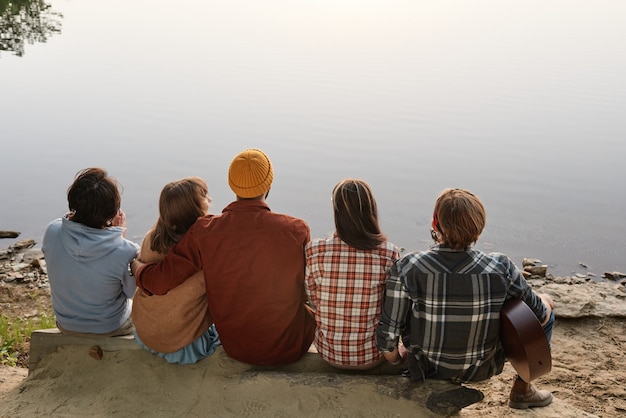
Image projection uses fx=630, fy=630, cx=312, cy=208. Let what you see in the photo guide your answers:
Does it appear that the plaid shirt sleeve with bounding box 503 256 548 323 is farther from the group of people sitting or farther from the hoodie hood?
the hoodie hood

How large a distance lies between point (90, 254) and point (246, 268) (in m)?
0.81

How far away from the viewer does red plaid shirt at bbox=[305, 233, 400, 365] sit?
9.34ft

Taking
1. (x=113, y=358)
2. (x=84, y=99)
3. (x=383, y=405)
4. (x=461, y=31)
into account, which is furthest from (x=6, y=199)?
(x=461, y=31)

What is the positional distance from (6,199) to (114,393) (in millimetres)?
5297

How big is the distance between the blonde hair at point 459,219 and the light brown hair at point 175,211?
1151mm

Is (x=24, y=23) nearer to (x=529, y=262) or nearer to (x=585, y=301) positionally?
(x=529, y=262)

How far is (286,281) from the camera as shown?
296cm

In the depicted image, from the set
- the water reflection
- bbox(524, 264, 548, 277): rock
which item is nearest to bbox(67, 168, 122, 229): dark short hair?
bbox(524, 264, 548, 277): rock

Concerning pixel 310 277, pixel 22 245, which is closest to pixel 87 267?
pixel 310 277

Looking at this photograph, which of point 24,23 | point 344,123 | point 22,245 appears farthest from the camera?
point 24,23

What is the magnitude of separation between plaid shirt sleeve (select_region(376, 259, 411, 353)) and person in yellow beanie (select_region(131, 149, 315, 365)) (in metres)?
0.43

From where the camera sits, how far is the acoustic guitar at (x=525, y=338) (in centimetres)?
268

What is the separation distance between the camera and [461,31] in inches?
723

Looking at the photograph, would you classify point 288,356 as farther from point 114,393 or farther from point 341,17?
point 341,17
